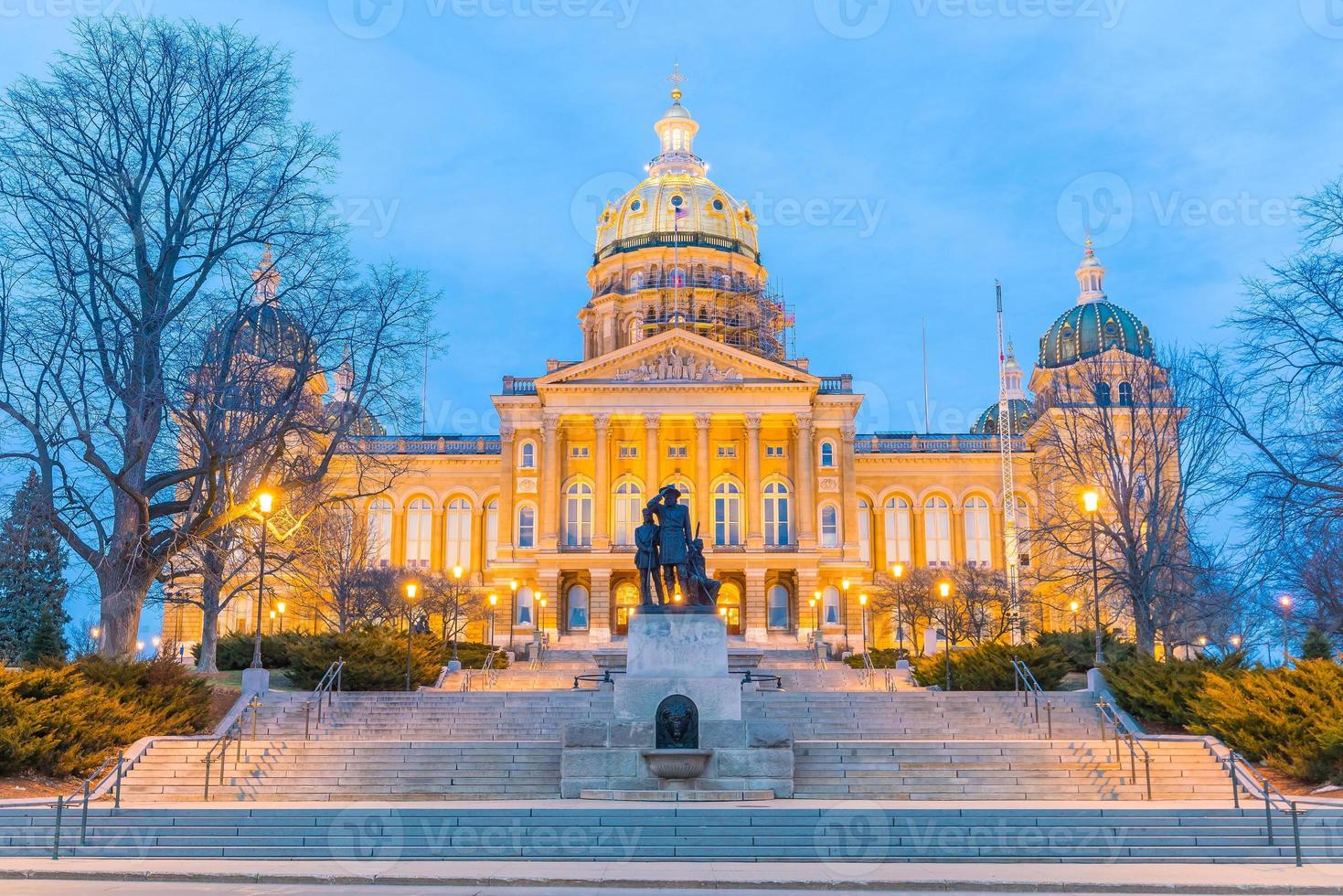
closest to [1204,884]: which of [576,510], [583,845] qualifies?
[583,845]

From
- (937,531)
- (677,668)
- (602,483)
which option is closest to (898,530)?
(937,531)

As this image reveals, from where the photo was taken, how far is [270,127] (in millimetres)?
28484

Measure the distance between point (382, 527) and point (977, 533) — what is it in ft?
118

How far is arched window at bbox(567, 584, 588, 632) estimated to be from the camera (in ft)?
226

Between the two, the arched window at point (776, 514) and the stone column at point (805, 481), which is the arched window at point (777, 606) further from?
the stone column at point (805, 481)

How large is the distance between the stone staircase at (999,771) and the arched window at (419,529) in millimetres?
56512

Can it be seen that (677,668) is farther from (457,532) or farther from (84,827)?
(457,532)

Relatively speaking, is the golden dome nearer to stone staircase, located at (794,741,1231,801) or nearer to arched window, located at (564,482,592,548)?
arched window, located at (564,482,592,548)

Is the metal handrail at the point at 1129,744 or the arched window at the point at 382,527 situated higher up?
the arched window at the point at 382,527

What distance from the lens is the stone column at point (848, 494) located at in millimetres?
67250

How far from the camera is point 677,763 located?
2155 centimetres

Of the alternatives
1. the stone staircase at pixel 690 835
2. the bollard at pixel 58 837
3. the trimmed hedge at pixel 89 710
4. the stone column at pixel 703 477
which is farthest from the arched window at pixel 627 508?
the bollard at pixel 58 837

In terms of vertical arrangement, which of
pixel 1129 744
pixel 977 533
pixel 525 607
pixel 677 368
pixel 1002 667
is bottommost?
pixel 1129 744

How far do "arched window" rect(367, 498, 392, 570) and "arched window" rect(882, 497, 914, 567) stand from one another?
29.8m
